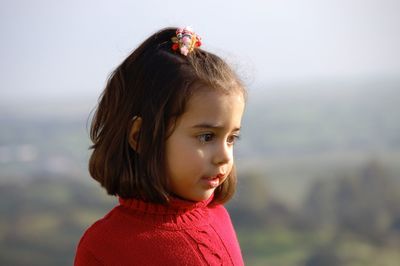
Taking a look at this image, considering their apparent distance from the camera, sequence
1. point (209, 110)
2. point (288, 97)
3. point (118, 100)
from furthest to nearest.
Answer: point (288, 97), point (118, 100), point (209, 110)

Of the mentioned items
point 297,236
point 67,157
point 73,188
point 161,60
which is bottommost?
point 161,60

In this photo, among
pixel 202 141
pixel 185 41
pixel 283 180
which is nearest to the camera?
pixel 202 141

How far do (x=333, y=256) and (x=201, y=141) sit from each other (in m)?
4.35

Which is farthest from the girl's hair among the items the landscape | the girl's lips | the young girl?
the landscape

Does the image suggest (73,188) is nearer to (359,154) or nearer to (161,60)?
(359,154)

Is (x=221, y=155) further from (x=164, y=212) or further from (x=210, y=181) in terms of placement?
(x=164, y=212)

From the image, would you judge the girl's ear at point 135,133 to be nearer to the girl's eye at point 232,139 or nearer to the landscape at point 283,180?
the girl's eye at point 232,139

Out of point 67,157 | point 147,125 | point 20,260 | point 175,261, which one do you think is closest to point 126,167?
point 147,125

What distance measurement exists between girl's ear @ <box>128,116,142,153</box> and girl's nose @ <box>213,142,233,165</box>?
8.4 inches

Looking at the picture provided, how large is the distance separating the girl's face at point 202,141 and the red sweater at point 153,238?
0.09m

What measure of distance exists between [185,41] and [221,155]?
0.33 metres

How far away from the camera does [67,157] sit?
6637 millimetres

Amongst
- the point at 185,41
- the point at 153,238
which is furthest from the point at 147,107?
the point at 153,238

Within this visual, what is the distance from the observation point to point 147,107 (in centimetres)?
182
